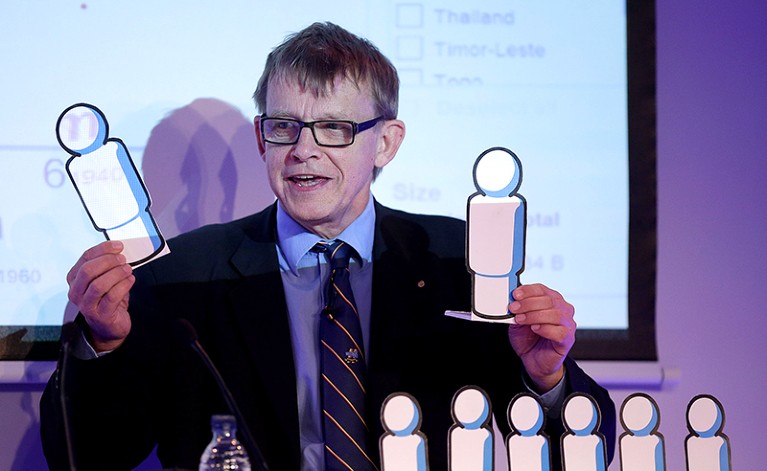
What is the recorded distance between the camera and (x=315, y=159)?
5.98 feet

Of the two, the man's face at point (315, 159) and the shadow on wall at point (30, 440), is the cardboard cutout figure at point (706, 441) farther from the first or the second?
the shadow on wall at point (30, 440)

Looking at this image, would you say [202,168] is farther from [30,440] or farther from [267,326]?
[30,440]

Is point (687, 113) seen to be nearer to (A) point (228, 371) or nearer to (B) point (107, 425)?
(A) point (228, 371)

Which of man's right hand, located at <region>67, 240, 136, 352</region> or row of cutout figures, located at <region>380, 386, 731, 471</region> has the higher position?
man's right hand, located at <region>67, 240, 136, 352</region>

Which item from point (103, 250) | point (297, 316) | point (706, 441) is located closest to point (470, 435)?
point (706, 441)

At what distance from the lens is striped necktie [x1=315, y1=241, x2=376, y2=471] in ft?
5.58

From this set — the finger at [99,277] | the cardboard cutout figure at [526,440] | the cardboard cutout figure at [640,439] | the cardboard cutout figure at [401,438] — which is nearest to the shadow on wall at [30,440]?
the finger at [99,277]

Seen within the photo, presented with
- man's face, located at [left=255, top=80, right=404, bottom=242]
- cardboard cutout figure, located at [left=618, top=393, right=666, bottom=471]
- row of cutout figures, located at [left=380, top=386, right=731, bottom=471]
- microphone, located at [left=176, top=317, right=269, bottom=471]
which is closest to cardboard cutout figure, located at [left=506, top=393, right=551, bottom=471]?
row of cutout figures, located at [left=380, top=386, right=731, bottom=471]

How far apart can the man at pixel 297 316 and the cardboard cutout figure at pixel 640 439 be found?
0.31 metres

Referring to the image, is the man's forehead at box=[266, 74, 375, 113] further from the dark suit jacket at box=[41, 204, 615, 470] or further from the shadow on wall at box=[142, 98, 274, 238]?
the shadow on wall at box=[142, 98, 274, 238]

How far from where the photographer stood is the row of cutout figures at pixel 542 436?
4.36 ft

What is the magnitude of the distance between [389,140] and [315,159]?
0.25m

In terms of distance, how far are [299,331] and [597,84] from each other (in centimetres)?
114

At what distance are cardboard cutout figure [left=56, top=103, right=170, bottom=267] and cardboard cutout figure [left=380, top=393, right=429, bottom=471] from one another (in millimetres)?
544
